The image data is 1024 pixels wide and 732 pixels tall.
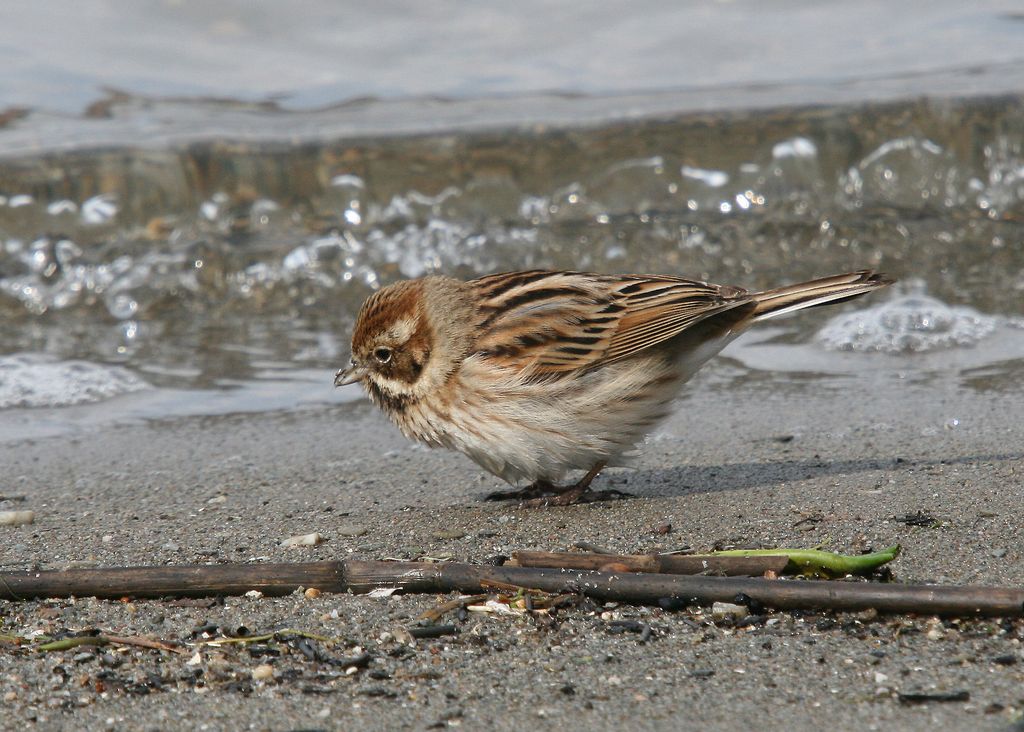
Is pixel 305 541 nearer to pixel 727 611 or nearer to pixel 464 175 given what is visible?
pixel 727 611

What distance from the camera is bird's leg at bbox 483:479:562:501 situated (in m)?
5.14

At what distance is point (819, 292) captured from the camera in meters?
5.19

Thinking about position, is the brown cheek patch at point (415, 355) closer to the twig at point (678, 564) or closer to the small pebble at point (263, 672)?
the twig at point (678, 564)

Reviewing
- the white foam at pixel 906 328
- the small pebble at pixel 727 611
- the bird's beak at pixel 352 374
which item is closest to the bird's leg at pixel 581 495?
the bird's beak at pixel 352 374

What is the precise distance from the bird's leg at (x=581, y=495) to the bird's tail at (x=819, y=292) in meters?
0.94

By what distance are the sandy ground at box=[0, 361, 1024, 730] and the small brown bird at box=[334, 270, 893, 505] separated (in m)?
0.26

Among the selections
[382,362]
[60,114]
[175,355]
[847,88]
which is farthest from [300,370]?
[847,88]

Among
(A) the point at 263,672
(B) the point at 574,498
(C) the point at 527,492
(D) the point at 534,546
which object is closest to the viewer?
(A) the point at 263,672

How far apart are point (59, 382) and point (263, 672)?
4494 mm

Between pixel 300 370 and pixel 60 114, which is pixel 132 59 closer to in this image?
pixel 60 114

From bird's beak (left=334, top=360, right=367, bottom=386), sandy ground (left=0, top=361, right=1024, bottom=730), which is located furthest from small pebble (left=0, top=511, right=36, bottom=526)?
bird's beak (left=334, top=360, right=367, bottom=386)

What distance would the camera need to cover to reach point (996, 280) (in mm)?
8812

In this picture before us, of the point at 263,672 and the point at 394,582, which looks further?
the point at 394,582

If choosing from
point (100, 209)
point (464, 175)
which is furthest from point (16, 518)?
point (464, 175)
